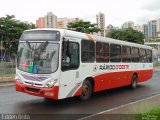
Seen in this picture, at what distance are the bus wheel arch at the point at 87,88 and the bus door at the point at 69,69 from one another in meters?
0.69

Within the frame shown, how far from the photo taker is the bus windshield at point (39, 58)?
1160cm

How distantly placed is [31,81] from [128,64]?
7.55m

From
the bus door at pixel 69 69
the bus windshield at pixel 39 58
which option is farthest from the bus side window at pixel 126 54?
the bus windshield at pixel 39 58

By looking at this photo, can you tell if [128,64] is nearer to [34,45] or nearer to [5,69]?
[34,45]

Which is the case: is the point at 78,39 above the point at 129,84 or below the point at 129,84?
above

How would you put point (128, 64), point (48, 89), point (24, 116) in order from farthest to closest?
point (128, 64), point (48, 89), point (24, 116)

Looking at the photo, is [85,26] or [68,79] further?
[85,26]

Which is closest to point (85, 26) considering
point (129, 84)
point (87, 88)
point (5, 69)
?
point (5, 69)

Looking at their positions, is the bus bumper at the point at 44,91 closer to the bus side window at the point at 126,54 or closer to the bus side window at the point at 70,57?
the bus side window at the point at 70,57

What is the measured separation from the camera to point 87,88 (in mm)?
13625

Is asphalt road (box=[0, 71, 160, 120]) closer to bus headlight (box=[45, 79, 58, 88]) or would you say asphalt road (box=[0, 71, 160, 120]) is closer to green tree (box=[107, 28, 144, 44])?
bus headlight (box=[45, 79, 58, 88])

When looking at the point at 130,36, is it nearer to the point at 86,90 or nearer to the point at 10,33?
the point at 10,33

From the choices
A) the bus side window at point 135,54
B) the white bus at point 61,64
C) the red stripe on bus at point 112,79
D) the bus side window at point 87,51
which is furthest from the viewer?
the bus side window at point 135,54

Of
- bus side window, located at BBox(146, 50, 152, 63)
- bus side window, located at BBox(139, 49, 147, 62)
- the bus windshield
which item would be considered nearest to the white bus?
the bus windshield
